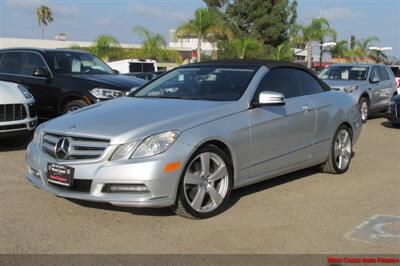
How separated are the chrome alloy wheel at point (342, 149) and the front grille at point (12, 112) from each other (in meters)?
4.91

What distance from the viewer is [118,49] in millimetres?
40500

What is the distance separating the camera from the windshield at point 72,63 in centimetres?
→ 1056

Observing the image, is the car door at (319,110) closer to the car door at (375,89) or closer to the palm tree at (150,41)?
the car door at (375,89)

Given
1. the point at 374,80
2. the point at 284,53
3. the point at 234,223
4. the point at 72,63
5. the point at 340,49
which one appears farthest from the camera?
the point at 340,49

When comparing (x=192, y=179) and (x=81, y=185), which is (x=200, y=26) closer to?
(x=192, y=179)

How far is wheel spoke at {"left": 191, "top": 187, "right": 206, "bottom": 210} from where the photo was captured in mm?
5143

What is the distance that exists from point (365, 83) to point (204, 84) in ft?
31.8

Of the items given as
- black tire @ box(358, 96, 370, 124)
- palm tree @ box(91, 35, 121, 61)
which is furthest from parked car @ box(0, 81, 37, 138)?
palm tree @ box(91, 35, 121, 61)

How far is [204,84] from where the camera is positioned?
620 cm

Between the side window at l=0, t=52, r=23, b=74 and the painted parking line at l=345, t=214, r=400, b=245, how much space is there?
8.09 meters

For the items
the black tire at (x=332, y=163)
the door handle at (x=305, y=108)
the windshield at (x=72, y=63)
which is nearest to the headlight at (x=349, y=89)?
the windshield at (x=72, y=63)

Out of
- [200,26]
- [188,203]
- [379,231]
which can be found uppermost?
[200,26]

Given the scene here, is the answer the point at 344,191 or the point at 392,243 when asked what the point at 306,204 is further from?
the point at 392,243

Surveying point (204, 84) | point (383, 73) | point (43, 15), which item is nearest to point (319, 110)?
point (204, 84)
